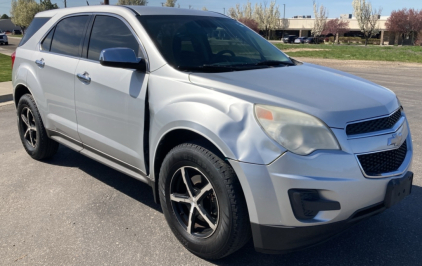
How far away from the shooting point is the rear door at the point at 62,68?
4.12m

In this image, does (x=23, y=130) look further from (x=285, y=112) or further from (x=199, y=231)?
(x=285, y=112)

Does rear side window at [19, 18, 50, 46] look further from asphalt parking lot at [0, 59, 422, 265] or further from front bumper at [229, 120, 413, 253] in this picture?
front bumper at [229, 120, 413, 253]

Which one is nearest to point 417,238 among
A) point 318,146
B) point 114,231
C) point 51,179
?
point 318,146

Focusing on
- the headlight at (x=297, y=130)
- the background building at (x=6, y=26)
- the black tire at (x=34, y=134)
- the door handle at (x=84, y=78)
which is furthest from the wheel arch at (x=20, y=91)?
the background building at (x=6, y=26)

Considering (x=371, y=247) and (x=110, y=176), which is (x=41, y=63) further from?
(x=371, y=247)

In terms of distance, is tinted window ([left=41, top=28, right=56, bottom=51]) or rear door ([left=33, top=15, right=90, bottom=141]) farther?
tinted window ([left=41, top=28, right=56, bottom=51])

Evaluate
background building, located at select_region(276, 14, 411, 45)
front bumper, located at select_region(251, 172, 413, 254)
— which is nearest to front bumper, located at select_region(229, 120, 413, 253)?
front bumper, located at select_region(251, 172, 413, 254)

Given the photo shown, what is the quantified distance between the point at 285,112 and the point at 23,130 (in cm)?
398

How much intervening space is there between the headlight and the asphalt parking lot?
0.97 meters

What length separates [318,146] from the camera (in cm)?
248

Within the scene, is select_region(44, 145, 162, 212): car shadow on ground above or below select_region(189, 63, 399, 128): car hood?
below

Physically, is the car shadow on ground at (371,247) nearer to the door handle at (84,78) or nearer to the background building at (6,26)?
the door handle at (84,78)

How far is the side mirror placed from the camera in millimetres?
3254

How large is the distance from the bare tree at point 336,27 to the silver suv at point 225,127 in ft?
259
